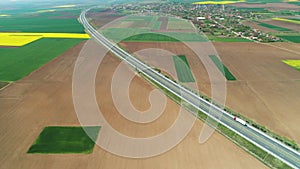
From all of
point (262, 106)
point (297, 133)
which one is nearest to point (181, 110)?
point (262, 106)

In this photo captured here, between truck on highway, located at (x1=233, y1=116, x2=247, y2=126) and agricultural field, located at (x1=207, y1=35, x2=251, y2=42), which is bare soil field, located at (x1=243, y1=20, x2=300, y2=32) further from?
truck on highway, located at (x1=233, y1=116, x2=247, y2=126)

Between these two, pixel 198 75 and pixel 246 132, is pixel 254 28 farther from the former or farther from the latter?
pixel 246 132

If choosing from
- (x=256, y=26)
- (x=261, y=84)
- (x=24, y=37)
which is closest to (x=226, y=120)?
(x=261, y=84)

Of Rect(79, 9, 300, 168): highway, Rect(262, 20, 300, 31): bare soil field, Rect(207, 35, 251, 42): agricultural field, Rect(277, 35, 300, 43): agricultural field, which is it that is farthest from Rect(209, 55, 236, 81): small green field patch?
Rect(262, 20, 300, 31): bare soil field

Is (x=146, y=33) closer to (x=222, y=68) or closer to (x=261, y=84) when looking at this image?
(x=222, y=68)

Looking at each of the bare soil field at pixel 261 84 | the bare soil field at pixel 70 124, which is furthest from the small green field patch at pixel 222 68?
the bare soil field at pixel 70 124

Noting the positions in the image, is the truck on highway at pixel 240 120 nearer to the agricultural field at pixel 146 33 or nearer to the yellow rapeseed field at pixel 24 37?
the agricultural field at pixel 146 33
